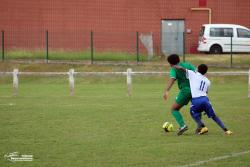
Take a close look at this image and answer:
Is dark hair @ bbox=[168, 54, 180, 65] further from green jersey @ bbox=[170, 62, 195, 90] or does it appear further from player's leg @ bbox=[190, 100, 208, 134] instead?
player's leg @ bbox=[190, 100, 208, 134]

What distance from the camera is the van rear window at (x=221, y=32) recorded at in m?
41.2

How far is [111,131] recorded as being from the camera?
15898 millimetres

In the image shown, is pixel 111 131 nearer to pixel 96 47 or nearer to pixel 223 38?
pixel 96 47

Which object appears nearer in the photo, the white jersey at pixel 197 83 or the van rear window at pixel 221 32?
the white jersey at pixel 197 83

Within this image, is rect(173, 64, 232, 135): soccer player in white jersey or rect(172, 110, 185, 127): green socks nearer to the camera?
rect(173, 64, 232, 135): soccer player in white jersey

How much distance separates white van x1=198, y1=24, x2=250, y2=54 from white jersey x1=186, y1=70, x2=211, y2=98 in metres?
25.8

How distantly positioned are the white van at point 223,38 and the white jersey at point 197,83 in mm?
25783

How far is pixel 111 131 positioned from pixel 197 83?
215 centimetres

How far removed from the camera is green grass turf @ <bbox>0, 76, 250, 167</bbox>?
40.1ft

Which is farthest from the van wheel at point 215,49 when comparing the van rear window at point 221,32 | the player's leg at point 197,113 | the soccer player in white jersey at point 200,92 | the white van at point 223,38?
the soccer player in white jersey at point 200,92

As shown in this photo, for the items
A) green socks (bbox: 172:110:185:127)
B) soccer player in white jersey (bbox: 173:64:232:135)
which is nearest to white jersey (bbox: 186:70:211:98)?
soccer player in white jersey (bbox: 173:64:232:135)

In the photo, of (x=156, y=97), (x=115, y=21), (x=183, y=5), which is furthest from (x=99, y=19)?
(x=156, y=97)

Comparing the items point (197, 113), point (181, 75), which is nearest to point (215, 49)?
point (181, 75)

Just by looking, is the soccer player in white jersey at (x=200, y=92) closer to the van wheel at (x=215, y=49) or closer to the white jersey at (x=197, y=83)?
the white jersey at (x=197, y=83)
